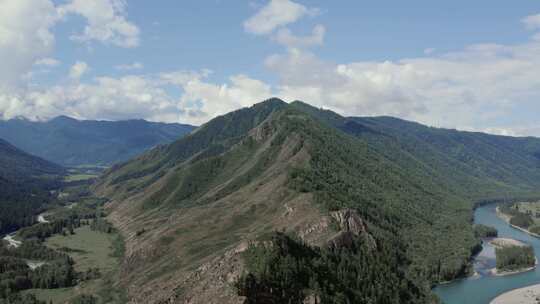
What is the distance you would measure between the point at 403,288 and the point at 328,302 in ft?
214

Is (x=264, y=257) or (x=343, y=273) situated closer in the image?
(x=264, y=257)

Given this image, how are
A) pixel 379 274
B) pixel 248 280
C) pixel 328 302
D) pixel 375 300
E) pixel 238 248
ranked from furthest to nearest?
pixel 379 274, pixel 375 300, pixel 238 248, pixel 328 302, pixel 248 280

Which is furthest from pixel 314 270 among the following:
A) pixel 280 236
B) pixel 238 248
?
pixel 238 248

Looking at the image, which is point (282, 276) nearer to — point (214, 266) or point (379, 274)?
point (214, 266)

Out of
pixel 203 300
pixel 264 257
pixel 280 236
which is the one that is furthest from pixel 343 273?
pixel 203 300

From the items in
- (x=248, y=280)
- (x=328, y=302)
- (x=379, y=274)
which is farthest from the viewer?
(x=379, y=274)

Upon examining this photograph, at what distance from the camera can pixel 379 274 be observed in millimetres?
191625

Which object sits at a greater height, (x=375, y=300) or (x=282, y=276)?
(x=282, y=276)

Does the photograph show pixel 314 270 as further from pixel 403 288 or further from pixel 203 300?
pixel 403 288

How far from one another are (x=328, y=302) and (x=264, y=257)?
75.2 ft

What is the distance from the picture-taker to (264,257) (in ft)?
467

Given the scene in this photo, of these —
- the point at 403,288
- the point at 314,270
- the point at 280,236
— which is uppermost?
the point at 280,236

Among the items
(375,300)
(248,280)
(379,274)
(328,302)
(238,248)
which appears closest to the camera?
(248,280)

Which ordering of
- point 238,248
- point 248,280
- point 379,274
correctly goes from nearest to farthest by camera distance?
point 248,280 < point 238,248 < point 379,274
